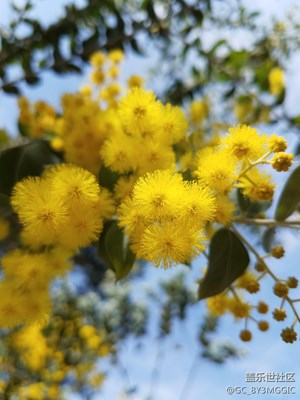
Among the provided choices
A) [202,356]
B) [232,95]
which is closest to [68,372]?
[202,356]

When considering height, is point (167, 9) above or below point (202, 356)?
above

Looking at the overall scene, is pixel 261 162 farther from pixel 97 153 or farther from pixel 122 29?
pixel 122 29

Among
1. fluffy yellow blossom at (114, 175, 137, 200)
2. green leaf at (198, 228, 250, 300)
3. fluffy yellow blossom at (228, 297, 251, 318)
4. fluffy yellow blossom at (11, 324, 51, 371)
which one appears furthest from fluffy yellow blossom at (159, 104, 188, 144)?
fluffy yellow blossom at (11, 324, 51, 371)

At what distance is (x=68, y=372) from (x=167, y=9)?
427cm

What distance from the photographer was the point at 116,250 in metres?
1.63

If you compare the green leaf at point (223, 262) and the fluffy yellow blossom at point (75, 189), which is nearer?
the fluffy yellow blossom at point (75, 189)

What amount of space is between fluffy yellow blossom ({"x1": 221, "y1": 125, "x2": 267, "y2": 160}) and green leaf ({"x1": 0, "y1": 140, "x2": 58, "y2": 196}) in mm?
1051

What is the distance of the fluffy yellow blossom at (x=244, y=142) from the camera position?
4.30 ft

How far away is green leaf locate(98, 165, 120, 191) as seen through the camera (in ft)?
5.27

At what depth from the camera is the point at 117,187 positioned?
4.92ft

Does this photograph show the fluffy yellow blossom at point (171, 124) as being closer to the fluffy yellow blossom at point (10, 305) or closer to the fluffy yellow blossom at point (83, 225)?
the fluffy yellow blossom at point (83, 225)

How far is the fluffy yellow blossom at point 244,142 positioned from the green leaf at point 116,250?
21.7 inches

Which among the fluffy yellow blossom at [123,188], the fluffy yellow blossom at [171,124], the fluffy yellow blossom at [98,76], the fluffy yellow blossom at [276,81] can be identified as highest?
the fluffy yellow blossom at [98,76]

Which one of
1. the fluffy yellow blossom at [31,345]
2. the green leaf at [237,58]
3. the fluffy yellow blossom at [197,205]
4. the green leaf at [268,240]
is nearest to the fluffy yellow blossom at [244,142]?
the fluffy yellow blossom at [197,205]
